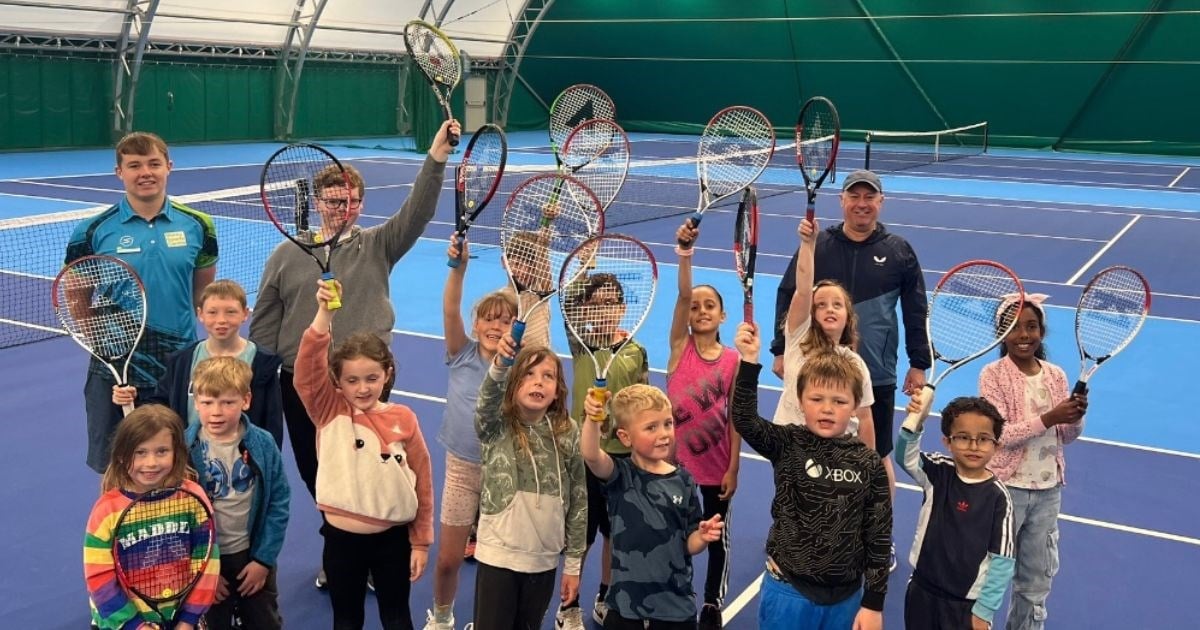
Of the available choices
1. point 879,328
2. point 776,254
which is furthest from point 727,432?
point 776,254

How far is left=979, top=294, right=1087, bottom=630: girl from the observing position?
4.32 metres

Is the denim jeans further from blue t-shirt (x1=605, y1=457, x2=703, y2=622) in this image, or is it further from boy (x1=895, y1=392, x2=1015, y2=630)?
blue t-shirt (x1=605, y1=457, x2=703, y2=622)

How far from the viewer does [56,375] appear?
27.2 feet

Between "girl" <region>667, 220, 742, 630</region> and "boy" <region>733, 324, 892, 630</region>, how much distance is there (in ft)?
2.35

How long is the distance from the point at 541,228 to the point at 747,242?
2.91 feet

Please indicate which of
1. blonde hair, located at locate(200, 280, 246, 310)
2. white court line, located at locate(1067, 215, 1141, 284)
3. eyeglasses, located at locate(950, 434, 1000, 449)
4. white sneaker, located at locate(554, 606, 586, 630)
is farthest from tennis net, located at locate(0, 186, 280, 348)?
white court line, located at locate(1067, 215, 1141, 284)

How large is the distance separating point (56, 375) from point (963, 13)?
3117 centimetres

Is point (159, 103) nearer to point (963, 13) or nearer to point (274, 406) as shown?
point (963, 13)

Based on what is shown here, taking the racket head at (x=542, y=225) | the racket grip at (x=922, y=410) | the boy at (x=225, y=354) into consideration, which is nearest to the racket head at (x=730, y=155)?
the racket head at (x=542, y=225)

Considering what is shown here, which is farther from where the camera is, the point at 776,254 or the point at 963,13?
the point at 963,13

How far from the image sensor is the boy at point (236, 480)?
385 centimetres

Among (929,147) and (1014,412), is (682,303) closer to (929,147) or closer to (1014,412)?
(1014,412)

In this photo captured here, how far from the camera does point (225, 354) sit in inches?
171

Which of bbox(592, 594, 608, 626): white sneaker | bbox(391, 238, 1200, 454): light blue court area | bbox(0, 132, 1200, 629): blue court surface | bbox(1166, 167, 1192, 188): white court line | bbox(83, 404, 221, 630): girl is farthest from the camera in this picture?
bbox(1166, 167, 1192, 188): white court line
